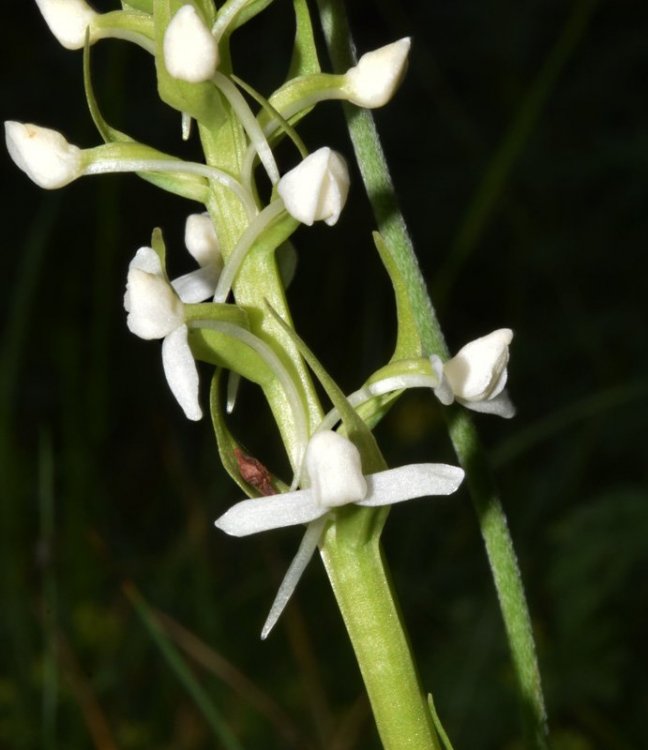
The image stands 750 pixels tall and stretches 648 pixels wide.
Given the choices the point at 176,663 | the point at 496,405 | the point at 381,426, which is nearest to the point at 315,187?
the point at 496,405

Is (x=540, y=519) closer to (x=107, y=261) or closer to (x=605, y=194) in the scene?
(x=605, y=194)

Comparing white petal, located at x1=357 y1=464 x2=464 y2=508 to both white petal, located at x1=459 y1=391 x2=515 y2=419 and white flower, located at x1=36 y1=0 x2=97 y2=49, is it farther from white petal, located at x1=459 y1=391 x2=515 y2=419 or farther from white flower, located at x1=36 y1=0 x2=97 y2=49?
white flower, located at x1=36 y1=0 x2=97 y2=49

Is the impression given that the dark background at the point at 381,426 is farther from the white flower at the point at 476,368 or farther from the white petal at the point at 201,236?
the white flower at the point at 476,368

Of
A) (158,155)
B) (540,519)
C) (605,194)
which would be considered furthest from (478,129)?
(158,155)

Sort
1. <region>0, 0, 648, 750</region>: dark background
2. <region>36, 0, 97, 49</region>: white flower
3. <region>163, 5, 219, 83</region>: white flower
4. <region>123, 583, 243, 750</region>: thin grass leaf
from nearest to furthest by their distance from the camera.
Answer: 1. <region>163, 5, 219, 83</region>: white flower
2. <region>36, 0, 97, 49</region>: white flower
3. <region>123, 583, 243, 750</region>: thin grass leaf
4. <region>0, 0, 648, 750</region>: dark background

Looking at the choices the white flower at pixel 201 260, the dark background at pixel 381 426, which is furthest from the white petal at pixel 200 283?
the dark background at pixel 381 426

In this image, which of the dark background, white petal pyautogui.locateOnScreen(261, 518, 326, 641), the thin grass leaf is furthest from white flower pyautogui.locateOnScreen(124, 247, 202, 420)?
the dark background
